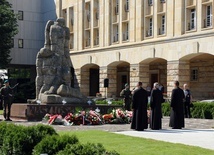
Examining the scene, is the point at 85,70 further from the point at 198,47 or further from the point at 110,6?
the point at 198,47

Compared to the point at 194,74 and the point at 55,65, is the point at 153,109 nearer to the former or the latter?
the point at 55,65

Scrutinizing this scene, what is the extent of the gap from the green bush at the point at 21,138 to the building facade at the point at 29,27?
163 feet

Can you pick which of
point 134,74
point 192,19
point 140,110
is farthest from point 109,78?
point 140,110

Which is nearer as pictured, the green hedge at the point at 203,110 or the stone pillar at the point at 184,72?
the green hedge at the point at 203,110

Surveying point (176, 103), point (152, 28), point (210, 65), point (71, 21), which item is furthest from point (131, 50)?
point (176, 103)

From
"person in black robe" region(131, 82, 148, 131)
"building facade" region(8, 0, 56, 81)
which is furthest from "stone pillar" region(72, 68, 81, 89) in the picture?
"person in black robe" region(131, 82, 148, 131)

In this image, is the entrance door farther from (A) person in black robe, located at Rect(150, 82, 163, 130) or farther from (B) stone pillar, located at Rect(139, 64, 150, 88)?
(A) person in black robe, located at Rect(150, 82, 163, 130)

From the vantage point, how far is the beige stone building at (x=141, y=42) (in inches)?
1572

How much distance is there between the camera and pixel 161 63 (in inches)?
1881

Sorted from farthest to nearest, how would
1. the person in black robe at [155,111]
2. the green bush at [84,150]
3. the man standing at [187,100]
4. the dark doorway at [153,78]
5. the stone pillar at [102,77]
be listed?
the stone pillar at [102,77] < the dark doorway at [153,78] < the man standing at [187,100] < the person in black robe at [155,111] < the green bush at [84,150]

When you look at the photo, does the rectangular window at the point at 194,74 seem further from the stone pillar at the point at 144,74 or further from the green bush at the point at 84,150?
A: the green bush at the point at 84,150

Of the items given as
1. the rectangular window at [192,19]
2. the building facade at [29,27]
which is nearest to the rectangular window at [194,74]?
the rectangular window at [192,19]

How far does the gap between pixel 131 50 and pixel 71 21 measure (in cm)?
1264

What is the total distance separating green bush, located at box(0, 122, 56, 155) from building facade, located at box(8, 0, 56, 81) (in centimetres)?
4983
